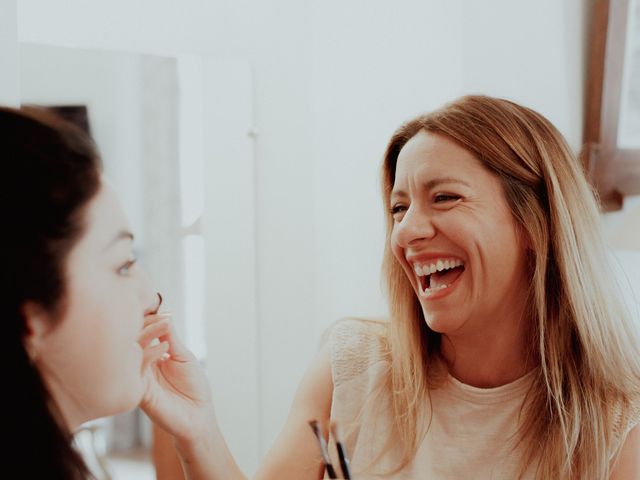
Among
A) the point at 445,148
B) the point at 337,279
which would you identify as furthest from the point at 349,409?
the point at 337,279

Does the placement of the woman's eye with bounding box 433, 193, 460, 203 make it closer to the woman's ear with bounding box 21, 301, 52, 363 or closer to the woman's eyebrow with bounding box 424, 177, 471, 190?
the woman's eyebrow with bounding box 424, 177, 471, 190

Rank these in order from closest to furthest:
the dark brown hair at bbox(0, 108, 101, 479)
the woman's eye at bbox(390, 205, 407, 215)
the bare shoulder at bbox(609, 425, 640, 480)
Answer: the dark brown hair at bbox(0, 108, 101, 479)
the bare shoulder at bbox(609, 425, 640, 480)
the woman's eye at bbox(390, 205, 407, 215)

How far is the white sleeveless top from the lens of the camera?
1.21 metres

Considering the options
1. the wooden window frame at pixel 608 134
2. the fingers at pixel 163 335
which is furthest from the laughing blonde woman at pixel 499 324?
the wooden window frame at pixel 608 134

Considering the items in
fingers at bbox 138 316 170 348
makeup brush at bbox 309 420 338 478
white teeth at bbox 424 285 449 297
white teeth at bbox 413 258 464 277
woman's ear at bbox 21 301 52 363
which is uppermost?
Result: woman's ear at bbox 21 301 52 363

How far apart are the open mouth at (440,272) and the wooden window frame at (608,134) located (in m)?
0.66

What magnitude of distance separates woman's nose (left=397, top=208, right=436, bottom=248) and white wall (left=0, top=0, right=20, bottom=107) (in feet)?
1.82

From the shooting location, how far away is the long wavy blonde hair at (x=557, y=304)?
1.18 m

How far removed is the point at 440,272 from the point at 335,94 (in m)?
0.74

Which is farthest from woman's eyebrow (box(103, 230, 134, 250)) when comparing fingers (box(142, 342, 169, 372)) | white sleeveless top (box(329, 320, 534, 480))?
white sleeveless top (box(329, 320, 534, 480))

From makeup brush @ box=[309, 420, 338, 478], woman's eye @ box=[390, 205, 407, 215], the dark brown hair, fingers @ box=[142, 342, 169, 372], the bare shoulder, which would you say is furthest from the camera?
woman's eye @ box=[390, 205, 407, 215]

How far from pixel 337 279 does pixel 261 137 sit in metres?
0.36

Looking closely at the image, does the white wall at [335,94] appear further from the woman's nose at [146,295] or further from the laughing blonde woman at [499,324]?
the woman's nose at [146,295]

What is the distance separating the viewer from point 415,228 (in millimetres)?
1187
